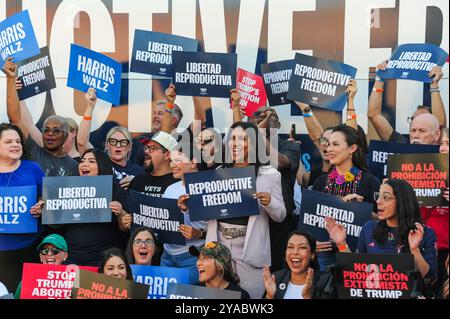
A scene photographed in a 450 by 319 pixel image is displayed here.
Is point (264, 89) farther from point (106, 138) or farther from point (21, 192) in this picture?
point (21, 192)

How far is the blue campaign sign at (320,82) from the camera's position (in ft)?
25.9

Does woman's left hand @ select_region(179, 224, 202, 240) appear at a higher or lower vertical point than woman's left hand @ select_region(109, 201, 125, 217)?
lower

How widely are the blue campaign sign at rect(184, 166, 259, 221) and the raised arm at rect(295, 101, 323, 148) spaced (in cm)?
76

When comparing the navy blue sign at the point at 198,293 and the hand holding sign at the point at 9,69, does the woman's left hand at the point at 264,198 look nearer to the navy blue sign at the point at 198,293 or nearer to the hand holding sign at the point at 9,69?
the navy blue sign at the point at 198,293

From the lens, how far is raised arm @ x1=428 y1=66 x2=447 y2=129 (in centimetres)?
766

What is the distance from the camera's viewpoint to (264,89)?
26.9 feet

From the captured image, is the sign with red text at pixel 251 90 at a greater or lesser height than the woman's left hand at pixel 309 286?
greater

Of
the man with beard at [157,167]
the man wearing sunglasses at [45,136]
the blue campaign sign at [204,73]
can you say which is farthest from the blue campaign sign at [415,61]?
the man wearing sunglasses at [45,136]

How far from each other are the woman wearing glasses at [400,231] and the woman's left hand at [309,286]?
34 cm

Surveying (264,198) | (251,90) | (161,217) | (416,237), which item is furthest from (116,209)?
(416,237)

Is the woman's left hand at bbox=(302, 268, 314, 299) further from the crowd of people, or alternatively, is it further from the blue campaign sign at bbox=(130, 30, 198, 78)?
the blue campaign sign at bbox=(130, 30, 198, 78)

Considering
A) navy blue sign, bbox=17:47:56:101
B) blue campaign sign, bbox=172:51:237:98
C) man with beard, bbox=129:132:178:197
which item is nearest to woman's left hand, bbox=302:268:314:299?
man with beard, bbox=129:132:178:197
